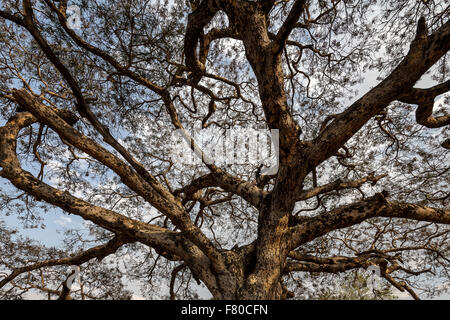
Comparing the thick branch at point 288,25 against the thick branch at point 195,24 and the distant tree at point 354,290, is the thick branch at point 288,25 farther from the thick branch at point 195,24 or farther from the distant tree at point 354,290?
the distant tree at point 354,290

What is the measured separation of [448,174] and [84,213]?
16.9ft

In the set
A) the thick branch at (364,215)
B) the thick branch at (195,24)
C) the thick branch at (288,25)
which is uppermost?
the thick branch at (195,24)

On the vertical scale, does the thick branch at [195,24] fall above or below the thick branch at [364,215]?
above

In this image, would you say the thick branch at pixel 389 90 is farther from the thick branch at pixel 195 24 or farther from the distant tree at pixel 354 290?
the distant tree at pixel 354 290

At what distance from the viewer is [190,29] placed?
2225 mm

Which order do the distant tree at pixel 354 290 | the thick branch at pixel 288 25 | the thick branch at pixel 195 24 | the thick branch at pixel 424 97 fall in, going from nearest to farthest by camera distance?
the thick branch at pixel 288 25
the thick branch at pixel 424 97
the thick branch at pixel 195 24
the distant tree at pixel 354 290

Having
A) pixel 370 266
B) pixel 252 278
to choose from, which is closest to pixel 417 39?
pixel 252 278

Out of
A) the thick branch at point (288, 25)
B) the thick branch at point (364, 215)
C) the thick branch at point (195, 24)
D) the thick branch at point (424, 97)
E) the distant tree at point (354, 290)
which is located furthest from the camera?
the distant tree at point (354, 290)

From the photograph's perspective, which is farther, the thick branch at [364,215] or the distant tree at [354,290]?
the distant tree at [354,290]

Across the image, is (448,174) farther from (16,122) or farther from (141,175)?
(16,122)

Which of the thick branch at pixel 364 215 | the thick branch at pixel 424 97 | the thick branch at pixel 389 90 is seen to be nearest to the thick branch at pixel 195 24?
the thick branch at pixel 389 90

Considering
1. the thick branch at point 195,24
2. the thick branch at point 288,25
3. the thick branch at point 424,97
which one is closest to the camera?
the thick branch at point 288,25
